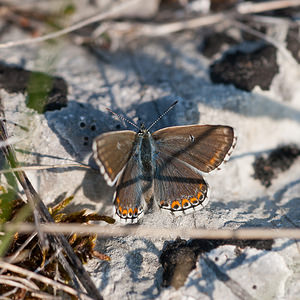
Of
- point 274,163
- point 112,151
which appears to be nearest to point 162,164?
point 112,151

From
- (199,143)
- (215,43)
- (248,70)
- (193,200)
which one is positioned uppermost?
(215,43)

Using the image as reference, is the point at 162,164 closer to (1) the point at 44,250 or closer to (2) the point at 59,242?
(2) the point at 59,242

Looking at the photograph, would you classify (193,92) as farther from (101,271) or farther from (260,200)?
(101,271)

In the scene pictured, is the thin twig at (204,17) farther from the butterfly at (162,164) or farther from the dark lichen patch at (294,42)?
the butterfly at (162,164)

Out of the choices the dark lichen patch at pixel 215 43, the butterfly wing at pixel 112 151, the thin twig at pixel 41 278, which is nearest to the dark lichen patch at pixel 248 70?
the dark lichen patch at pixel 215 43

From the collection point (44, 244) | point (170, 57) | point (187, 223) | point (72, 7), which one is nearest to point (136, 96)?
point (170, 57)

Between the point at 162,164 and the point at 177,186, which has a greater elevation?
the point at 162,164
